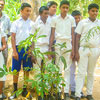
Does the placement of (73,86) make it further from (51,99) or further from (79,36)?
(51,99)

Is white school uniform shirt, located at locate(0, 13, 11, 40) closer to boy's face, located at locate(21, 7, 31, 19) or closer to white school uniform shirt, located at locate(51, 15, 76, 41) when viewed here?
boy's face, located at locate(21, 7, 31, 19)

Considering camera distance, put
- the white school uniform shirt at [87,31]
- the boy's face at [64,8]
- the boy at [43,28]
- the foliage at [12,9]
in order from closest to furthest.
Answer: the white school uniform shirt at [87,31], the boy's face at [64,8], the boy at [43,28], the foliage at [12,9]

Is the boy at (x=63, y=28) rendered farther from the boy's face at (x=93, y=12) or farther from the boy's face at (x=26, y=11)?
the boy's face at (x=26, y=11)

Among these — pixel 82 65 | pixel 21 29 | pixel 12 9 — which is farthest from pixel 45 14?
pixel 12 9

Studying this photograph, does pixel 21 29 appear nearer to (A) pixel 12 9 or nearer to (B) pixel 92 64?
(B) pixel 92 64

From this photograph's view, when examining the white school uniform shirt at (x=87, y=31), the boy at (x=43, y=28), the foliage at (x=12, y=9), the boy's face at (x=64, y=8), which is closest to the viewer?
the white school uniform shirt at (x=87, y=31)

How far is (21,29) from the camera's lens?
365cm

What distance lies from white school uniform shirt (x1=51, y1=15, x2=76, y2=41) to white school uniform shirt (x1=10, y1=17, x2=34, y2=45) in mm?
474

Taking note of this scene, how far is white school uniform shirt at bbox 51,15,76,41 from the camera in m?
3.46

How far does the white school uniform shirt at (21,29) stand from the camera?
3607 mm

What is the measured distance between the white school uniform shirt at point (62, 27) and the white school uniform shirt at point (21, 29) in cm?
47

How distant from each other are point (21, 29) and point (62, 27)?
2.60ft

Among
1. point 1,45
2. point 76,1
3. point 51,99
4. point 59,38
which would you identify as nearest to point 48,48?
point 59,38

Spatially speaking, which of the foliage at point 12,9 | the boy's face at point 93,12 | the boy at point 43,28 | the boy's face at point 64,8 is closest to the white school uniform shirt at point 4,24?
the boy at point 43,28
